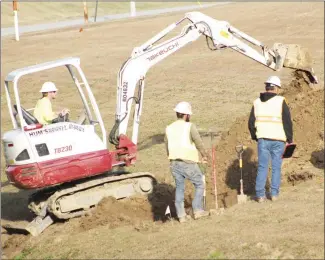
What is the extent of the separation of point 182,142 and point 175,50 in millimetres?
3692

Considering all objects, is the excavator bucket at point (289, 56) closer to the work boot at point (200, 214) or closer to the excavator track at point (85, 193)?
the excavator track at point (85, 193)

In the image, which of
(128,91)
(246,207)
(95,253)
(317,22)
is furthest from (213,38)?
(317,22)

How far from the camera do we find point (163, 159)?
728 inches

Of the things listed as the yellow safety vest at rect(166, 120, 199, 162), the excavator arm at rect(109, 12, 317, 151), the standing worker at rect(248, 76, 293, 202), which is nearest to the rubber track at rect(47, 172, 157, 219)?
the excavator arm at rect(109, 12, 317, 151)

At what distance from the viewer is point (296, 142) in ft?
53.3

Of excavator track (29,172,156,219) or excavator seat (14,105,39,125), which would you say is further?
Result: excavator track (29,172,156,219)

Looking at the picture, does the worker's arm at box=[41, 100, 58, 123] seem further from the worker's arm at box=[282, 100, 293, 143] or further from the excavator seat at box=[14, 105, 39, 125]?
the worker's arm at box=[282, 100, 293, 143]

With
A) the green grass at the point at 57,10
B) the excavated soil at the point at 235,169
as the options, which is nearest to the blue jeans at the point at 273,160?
the excavated soil at the point at 235,169

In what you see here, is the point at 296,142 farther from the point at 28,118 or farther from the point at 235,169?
the point at 28,118

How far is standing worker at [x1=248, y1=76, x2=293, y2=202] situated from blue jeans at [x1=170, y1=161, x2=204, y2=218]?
94 centimetres

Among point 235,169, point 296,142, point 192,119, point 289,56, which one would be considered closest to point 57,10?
point 192,119

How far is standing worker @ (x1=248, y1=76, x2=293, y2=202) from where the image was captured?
13.3 m

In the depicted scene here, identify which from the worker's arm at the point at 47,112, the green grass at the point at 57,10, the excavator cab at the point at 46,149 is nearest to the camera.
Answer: the excavator cab at the point at 46,149

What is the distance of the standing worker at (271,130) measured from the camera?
43.5 ft
